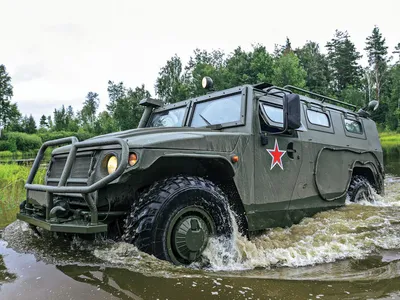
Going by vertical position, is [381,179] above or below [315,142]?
below

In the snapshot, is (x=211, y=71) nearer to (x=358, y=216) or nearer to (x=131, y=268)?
(x=358, y=216)

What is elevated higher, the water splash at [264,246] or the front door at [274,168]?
the front door at [274,168]

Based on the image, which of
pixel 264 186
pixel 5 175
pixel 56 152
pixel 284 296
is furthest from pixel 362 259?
pixel 5 175

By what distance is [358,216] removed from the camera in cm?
517

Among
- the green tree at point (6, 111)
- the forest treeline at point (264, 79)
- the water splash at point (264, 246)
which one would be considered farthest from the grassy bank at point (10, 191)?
the green tree at point (6, 111)

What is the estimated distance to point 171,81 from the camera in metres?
41.9

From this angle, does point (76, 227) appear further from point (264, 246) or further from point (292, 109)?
point (292, 109)

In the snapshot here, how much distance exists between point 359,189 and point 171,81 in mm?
37384

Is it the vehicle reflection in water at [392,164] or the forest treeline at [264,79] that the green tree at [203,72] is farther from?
the vehicle reflection in water at [392,164]

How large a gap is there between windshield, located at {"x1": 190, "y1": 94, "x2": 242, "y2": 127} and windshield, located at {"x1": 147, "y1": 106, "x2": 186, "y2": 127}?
9.9 inches

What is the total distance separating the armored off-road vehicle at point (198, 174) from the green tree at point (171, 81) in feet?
101

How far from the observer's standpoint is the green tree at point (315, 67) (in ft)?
142

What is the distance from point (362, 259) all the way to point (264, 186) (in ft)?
3.94

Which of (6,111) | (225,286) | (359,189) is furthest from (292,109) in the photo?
(6,111)
